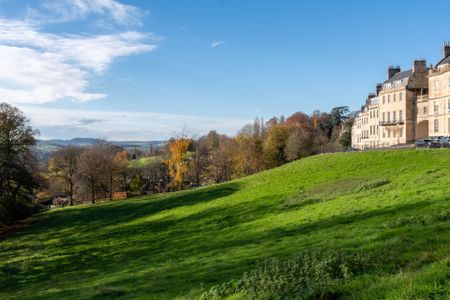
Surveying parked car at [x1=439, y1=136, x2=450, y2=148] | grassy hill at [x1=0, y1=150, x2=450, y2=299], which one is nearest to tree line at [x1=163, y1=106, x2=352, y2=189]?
grassy hill at [x1=0, y1=150, x2=450, y2=299]

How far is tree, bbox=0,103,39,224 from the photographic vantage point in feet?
171

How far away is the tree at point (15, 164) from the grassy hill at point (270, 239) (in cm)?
410

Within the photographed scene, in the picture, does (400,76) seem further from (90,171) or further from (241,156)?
(90,171)

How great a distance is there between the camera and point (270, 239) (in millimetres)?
23828

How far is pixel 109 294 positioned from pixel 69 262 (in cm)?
1487

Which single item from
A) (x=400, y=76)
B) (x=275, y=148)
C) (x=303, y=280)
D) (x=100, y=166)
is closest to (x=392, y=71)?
(x=400, y=76)

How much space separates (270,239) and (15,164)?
40.4 metres

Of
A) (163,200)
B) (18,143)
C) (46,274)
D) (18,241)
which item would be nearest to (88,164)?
(18,143)

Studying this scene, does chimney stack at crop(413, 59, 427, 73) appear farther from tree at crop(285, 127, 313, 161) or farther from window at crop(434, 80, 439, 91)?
tree at crop(285, 127, 313, 161)

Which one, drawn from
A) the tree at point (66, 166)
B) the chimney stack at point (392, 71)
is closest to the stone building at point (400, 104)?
the chimney stack at point (392, 71)

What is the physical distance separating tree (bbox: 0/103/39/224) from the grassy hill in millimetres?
4100

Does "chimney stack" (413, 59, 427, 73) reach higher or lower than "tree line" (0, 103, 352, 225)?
higher

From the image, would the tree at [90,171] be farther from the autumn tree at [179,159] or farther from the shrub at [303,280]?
the shrub at [303,280]

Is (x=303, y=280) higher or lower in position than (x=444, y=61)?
lower
